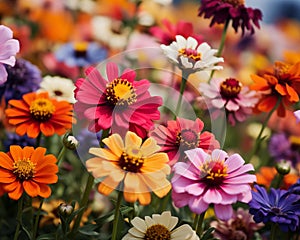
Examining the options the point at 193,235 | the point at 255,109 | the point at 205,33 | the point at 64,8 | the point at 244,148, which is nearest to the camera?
the point at 193,235

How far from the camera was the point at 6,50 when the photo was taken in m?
0.70

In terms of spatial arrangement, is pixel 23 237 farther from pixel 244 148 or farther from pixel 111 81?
pixel 244 148

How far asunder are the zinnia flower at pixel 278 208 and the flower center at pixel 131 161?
13 centimetres

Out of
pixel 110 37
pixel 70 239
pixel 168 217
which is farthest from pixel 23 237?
pixel 110 37

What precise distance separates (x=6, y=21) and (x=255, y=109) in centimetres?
68

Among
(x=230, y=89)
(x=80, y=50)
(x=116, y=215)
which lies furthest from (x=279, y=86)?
(x=80, y=50)

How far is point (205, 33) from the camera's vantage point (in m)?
1.53

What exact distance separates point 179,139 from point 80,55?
0.59 metres

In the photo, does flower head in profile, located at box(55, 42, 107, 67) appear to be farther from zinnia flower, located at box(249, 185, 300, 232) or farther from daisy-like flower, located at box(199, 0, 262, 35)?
zinnia flower, located at box(249, 185, 300, 232)

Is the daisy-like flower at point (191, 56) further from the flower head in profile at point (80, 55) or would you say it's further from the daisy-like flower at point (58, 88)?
the flower head in profile at point (80, 55)

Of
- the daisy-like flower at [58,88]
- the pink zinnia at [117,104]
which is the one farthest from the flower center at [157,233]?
the daisy-like flower at [58,88]

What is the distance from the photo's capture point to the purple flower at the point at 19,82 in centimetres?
87

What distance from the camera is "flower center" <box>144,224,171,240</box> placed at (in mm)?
647

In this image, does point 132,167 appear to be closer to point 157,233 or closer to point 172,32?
point 157,233
